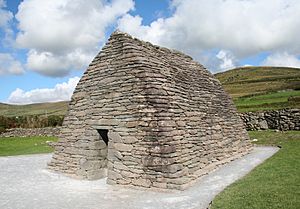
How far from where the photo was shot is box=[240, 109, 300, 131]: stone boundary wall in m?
24.4

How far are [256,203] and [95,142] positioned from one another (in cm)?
598

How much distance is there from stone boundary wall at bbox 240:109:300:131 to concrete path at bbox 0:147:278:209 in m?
13.3

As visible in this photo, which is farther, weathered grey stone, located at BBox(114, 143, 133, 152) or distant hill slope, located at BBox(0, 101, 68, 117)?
distant hill slope, located at BBox(0, 101, 68, 117)

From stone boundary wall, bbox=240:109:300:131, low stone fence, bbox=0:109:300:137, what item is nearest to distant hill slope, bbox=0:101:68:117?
low stone fence, bbox=0:109:300:137

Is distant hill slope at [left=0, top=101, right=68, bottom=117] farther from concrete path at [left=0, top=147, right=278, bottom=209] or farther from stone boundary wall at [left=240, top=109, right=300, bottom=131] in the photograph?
concrete path at [left=0, top=147, right=278, bottom=209]

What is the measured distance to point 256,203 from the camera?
7.34m

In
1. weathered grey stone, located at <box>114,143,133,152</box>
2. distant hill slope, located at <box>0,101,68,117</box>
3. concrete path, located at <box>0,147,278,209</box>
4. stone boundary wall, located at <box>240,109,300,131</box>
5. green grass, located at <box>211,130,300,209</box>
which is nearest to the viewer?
green grass, located at <box>211,130,300,209</box>

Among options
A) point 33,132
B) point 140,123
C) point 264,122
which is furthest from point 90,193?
point 33,132

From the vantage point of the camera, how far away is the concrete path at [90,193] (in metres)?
8.20

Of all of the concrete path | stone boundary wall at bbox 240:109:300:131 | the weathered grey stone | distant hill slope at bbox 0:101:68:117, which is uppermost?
distant hill slope at bbox 0:101:68:117

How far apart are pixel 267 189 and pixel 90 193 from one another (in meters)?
4.91

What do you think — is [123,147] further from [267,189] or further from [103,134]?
A: [267,189]

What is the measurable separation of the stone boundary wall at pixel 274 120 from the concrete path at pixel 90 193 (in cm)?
1327

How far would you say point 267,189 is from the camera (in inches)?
332
